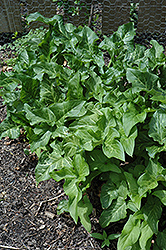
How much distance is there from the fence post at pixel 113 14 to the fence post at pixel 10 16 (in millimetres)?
931

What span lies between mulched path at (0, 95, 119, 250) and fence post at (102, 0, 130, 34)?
1.78 m

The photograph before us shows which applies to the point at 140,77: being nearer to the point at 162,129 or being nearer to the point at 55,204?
the point at 162,129

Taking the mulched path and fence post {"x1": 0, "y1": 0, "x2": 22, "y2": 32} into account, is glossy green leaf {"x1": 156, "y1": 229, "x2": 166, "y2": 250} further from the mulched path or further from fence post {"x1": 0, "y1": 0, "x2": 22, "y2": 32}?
fence post {"x1": 0, "y1": 0, "x2": 22, "y2": 32}

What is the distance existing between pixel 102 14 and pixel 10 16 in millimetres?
1001

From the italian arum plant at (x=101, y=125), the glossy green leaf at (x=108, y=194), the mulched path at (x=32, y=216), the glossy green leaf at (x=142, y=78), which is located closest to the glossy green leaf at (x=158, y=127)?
the italian arum plant at (x=101, y=125)

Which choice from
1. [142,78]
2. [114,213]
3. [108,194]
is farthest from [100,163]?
[142,78]

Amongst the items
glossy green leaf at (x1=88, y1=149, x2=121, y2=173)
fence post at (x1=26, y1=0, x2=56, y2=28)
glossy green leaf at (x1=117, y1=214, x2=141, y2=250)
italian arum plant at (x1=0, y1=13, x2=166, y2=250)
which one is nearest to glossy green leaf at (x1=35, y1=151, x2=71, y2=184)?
italian arum plant at (x1=0, y1=13, x2=166, y2=250)

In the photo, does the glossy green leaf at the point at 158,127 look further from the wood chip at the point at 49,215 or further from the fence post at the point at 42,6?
the fence post at the point at 42,6

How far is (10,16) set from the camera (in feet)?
10.6

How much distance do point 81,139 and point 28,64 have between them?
0.85 metres

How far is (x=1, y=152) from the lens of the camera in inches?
91.0

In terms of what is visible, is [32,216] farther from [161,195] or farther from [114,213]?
[161,195]

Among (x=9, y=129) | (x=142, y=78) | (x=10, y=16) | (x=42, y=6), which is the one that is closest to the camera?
(x=142, y=78)

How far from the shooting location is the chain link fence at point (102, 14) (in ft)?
10.3
